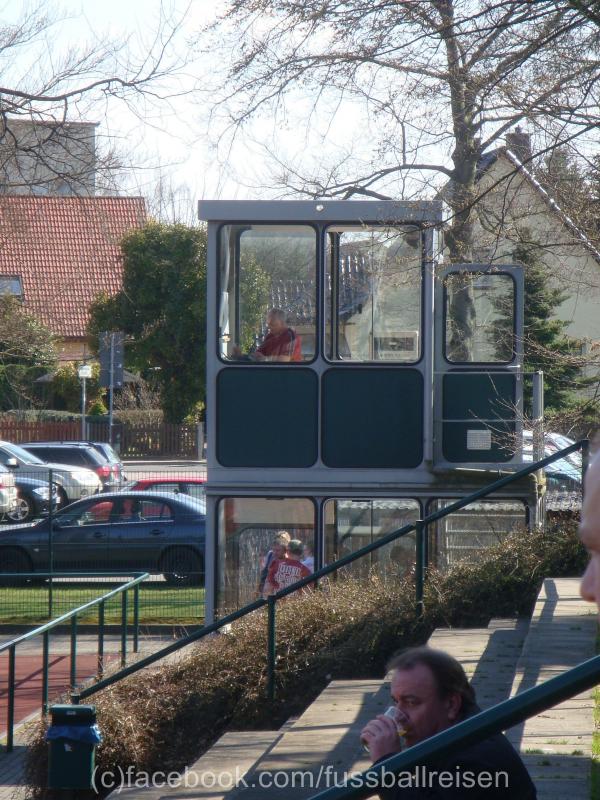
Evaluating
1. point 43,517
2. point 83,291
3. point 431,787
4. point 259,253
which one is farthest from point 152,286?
point 431,787

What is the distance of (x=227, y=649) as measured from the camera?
373 inches

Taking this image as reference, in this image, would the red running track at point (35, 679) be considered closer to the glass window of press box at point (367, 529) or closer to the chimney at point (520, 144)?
the glass window of press box at point (367, 529)

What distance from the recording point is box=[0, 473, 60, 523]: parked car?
20870 mm

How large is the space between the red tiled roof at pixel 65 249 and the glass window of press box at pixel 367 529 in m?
6.41

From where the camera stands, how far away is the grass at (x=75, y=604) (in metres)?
16.1

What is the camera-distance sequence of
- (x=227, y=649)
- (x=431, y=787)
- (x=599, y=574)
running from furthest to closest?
(x=227, y=649) < (x=431, y=787) < (x=599, y=574)

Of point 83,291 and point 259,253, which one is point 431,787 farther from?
point 83,291

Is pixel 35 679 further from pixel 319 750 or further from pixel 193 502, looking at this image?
pixel 193 502

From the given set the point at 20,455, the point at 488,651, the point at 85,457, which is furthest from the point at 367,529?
the point at 85,457

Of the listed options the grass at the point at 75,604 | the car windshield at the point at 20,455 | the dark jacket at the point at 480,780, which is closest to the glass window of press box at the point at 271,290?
the grass at the point at 75,604

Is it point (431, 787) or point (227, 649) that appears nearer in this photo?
point (431, 787)

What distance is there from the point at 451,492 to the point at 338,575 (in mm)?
1396

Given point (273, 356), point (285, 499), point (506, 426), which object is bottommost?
point (285, 499)

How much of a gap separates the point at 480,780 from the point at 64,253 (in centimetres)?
3635
